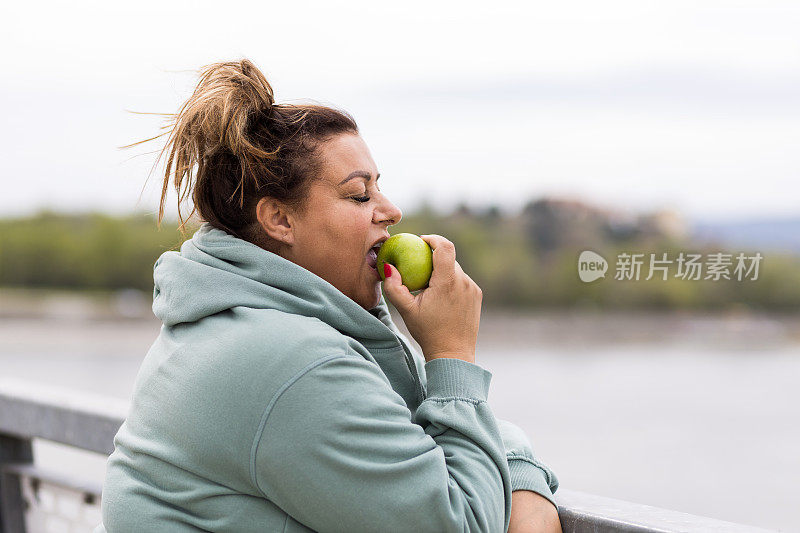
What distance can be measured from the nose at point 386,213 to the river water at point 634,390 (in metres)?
3.61

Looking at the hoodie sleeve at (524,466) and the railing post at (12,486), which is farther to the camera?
the railing post at (12,486)

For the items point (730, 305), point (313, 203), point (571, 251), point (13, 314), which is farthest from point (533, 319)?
point (313, 203)

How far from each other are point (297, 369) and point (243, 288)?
0.60ft

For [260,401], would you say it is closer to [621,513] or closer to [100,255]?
[621,513]

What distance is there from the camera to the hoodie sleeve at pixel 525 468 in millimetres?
1443

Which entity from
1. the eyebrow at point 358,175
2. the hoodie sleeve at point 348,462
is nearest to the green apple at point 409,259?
the eyebrow at point 358,175

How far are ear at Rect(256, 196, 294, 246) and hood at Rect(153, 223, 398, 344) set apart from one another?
6 centimetres

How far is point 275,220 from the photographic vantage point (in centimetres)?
148

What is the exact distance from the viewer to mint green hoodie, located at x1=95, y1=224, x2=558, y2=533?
121 centimetres

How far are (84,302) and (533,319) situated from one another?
217 inches

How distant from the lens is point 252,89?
147 cm

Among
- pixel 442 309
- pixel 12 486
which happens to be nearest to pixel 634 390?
pixel 12 486

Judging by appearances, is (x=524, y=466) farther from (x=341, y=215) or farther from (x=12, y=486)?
(x=12, y=486)

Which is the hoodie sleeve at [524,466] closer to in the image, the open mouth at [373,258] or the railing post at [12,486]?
the open mouth at [373,258]
